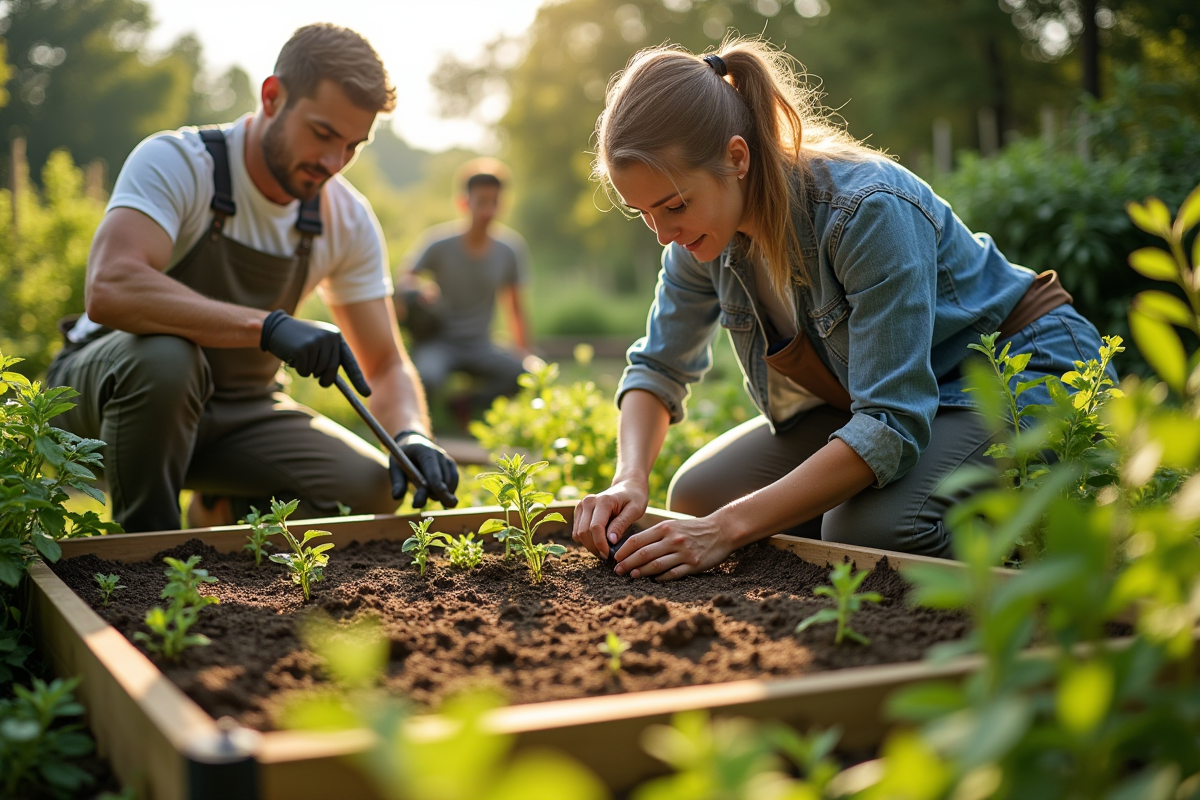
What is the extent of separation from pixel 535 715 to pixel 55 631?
1021mm

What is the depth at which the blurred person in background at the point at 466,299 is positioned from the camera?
7.55 m

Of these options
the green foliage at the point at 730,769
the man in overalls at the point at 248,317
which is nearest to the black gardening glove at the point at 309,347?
→ the man in overalls at the point at 248,317

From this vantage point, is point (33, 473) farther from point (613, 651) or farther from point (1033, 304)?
point (1033, 304)

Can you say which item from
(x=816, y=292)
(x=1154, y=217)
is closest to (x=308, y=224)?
(x=816, y=292)

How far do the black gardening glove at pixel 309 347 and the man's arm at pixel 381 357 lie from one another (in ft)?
1.60

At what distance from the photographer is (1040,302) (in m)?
2.32

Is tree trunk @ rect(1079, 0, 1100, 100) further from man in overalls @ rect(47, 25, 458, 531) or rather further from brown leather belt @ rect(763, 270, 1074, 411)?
man in overalls @ rect(47, 25, 458, 531)

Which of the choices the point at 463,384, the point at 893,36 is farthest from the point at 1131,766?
the point at 893,36

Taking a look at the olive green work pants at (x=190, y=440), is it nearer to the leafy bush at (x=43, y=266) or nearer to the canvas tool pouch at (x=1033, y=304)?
the canvas tool pouch at (x=1033, y=304)

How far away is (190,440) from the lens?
2680 millimetres

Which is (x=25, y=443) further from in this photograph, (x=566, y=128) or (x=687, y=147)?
(x=566, y=128)

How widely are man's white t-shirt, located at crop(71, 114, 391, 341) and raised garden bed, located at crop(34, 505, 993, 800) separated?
1.06m

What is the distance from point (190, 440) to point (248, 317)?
1.38ft

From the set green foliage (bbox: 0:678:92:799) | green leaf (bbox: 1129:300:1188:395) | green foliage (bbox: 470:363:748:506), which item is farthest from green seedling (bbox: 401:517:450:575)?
green leaf (bbox: 1129:300:1188:395)
